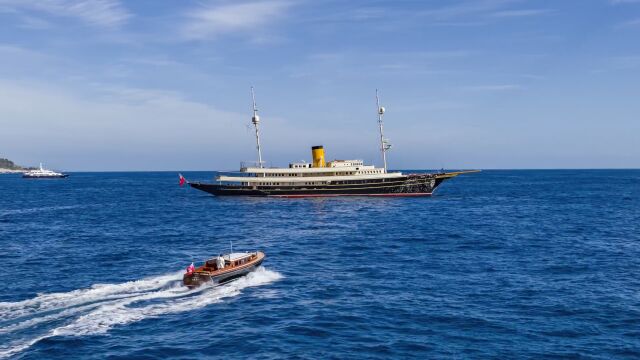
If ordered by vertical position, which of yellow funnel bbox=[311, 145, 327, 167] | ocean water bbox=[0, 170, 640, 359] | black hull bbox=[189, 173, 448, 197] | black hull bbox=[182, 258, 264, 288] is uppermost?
yellow funnel bbox=[311, 145, 327, 167]

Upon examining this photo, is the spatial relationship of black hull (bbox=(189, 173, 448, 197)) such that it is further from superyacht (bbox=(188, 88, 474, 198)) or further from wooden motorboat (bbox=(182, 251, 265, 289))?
wooden motorboat (bbox=(182, 251, 265, 289))

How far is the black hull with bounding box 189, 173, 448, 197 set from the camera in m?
114

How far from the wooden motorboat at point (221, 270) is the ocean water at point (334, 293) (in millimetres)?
921

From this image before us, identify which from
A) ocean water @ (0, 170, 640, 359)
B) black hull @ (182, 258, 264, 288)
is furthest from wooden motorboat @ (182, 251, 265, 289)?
ocean water @ (0, 170, 640, 359)

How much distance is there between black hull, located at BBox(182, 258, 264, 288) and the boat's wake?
43 cm

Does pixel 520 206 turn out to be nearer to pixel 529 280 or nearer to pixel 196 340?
pixel 529 280

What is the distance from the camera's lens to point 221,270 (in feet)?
126

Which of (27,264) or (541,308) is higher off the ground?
(27,264)

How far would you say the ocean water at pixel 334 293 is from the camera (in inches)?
1038

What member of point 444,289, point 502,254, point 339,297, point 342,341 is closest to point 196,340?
point 342,341

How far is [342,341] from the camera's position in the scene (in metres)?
26.8

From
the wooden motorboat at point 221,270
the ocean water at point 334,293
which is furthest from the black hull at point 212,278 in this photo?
the ocean water at point 334,293

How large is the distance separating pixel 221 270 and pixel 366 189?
257 ft

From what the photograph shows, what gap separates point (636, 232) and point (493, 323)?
4924 centimetres
